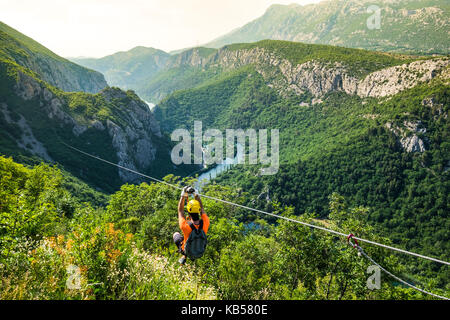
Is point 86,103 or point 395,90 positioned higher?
point 395,90

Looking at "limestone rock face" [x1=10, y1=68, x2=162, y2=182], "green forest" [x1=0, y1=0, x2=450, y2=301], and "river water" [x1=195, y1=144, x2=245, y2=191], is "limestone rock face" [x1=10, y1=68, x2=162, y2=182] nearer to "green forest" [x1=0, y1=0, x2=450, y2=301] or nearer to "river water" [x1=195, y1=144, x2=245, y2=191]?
"green forest" [x1=0, y1=0, x2=450, y2=301]

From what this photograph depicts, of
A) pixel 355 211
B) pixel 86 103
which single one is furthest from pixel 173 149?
pixel 355 211

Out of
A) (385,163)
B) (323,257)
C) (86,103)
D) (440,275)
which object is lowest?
(440,275)

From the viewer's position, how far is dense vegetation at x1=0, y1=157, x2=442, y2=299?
5.16 meters

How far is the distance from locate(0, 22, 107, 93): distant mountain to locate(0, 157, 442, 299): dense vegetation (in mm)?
107677

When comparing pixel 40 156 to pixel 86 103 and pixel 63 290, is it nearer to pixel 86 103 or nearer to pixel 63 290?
pixel 86 103

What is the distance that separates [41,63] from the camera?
130 metres

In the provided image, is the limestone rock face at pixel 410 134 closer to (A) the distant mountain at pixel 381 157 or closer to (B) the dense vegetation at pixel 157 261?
(A) the distant mountain at pixel 381 157

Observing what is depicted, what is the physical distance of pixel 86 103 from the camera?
103m

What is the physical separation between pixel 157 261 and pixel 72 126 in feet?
333

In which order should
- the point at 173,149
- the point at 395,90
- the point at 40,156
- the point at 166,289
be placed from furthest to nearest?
the point at 173,149, the point at 395,90, the point at 40,156, the point at 166,289

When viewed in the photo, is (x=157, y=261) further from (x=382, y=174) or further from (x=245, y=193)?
(x=382, y=174)

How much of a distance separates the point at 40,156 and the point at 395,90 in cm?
16141

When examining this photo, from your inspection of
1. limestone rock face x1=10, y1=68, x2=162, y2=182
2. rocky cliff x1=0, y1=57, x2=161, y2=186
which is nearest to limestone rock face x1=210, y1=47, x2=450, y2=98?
limestone rock face x1=10, y1=68, x2=162, y2=182
